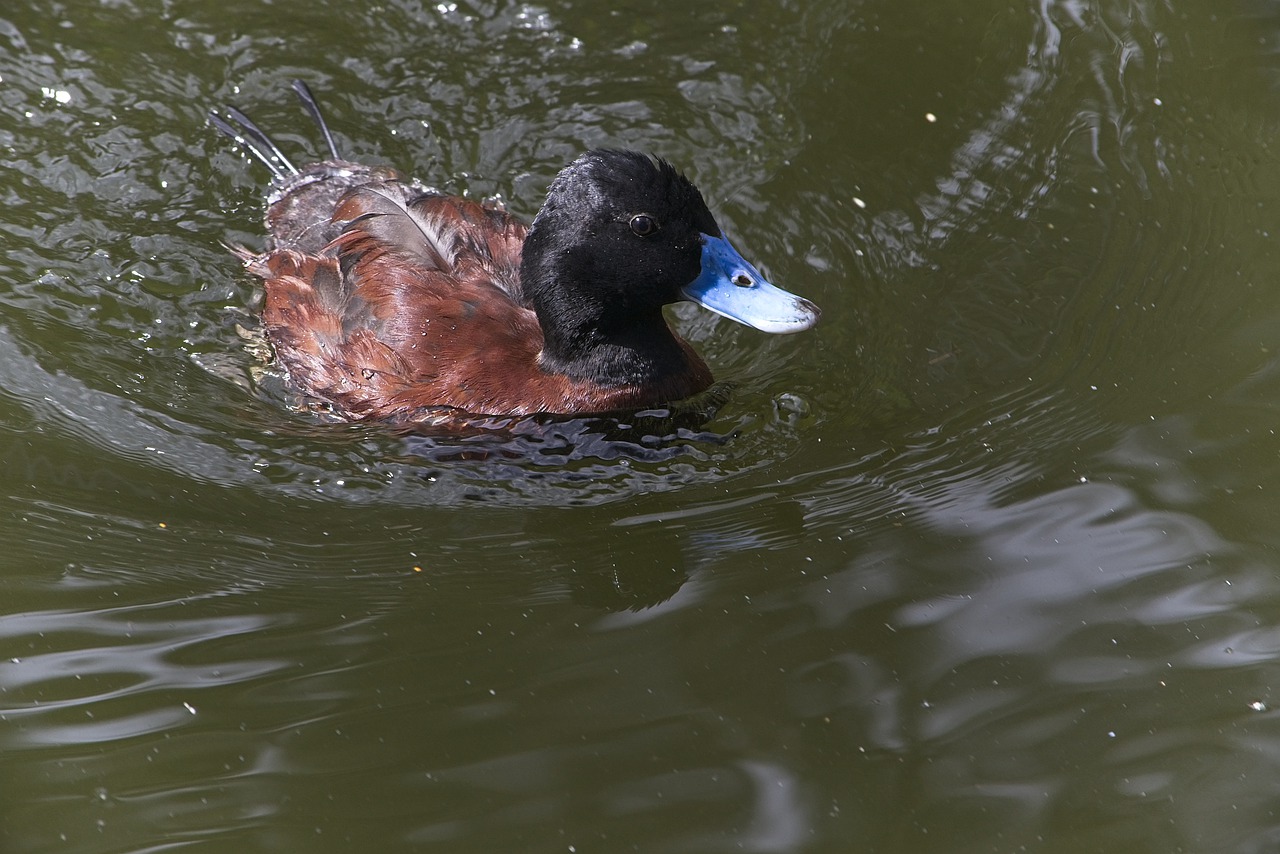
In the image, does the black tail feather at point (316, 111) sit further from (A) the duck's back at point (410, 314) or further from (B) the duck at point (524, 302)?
(B) the duck at point (524, 302)

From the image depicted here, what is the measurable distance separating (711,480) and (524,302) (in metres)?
1.06

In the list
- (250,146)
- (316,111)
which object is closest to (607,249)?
(316,111)

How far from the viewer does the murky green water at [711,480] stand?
2.97 meters

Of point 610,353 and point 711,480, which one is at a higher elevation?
point 610,353

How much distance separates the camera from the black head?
411cm

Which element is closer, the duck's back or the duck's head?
the duck's head

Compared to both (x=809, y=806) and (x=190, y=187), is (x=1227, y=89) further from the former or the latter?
(x=190, y=187)

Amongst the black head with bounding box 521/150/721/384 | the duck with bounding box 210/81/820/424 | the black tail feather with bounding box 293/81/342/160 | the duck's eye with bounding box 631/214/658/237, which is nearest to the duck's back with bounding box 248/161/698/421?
the duck with bounding box 210/81/820/424

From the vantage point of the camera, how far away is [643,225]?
13.5 ft

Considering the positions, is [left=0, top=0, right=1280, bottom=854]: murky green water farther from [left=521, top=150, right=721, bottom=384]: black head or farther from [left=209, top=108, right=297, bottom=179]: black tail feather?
[left=521, top=150, right=721, bottom=384]: black head

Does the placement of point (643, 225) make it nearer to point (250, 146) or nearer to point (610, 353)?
point (610, 353)

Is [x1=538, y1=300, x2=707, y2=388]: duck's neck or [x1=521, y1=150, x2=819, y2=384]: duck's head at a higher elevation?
[x1=521, y1=150, x2=819, y2=384]: duck's head

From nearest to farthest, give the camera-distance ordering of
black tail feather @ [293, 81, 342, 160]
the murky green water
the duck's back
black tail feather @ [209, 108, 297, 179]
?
the murky green water → the duck's back → black tail feather @ [209, 108, 297, 179] → black tail feather @ [293, 81, 342, 160]

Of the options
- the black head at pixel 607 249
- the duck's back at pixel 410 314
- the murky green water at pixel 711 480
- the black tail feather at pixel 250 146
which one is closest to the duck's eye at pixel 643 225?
the black head at pixel 607 249
